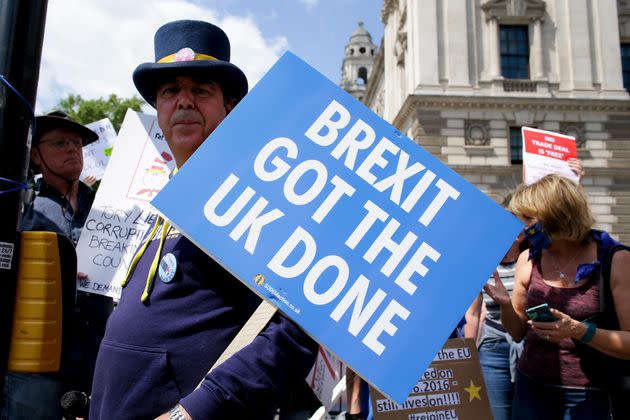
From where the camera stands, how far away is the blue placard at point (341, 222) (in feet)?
4.59

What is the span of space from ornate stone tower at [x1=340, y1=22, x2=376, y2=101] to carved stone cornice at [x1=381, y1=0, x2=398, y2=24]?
48354mm

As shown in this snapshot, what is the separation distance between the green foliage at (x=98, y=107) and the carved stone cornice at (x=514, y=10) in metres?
22.5

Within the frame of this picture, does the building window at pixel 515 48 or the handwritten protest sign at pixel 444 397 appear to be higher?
the building window at pixel 515 48

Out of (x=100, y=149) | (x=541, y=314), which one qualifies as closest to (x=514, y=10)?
(x=100, y=149)

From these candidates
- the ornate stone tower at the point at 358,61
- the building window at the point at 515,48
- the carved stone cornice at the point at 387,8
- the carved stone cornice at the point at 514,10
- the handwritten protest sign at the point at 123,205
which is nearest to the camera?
the handwritten protest sign at the point at 123,205

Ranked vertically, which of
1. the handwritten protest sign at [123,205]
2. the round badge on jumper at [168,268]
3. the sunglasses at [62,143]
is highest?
the sunglasses at [62,143]

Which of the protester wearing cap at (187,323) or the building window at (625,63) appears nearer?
the protester wearing cap at (187,323)

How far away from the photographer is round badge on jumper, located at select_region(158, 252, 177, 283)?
156 centimetres

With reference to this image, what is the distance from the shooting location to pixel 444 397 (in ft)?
10.4

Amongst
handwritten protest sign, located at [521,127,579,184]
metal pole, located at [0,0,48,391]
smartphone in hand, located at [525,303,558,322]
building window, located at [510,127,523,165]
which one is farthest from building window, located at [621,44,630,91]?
metal pole, located at [0,0,48,391]

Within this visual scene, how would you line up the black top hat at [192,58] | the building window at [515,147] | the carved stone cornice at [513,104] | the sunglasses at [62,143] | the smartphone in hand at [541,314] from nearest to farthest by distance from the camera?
the black top hat at [192,58] < the smartphone in hand at [541,314] < the sunglasses at [62,143] < the carved stone cornice at [513,104] < the building window at [515,147]

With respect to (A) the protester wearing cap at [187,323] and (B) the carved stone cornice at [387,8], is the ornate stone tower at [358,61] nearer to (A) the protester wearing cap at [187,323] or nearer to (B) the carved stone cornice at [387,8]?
(B) the carved stone cornice at [387,8]

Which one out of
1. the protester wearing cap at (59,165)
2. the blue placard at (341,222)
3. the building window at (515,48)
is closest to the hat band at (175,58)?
the blue placard at (341,222)

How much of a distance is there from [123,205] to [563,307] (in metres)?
2.75
